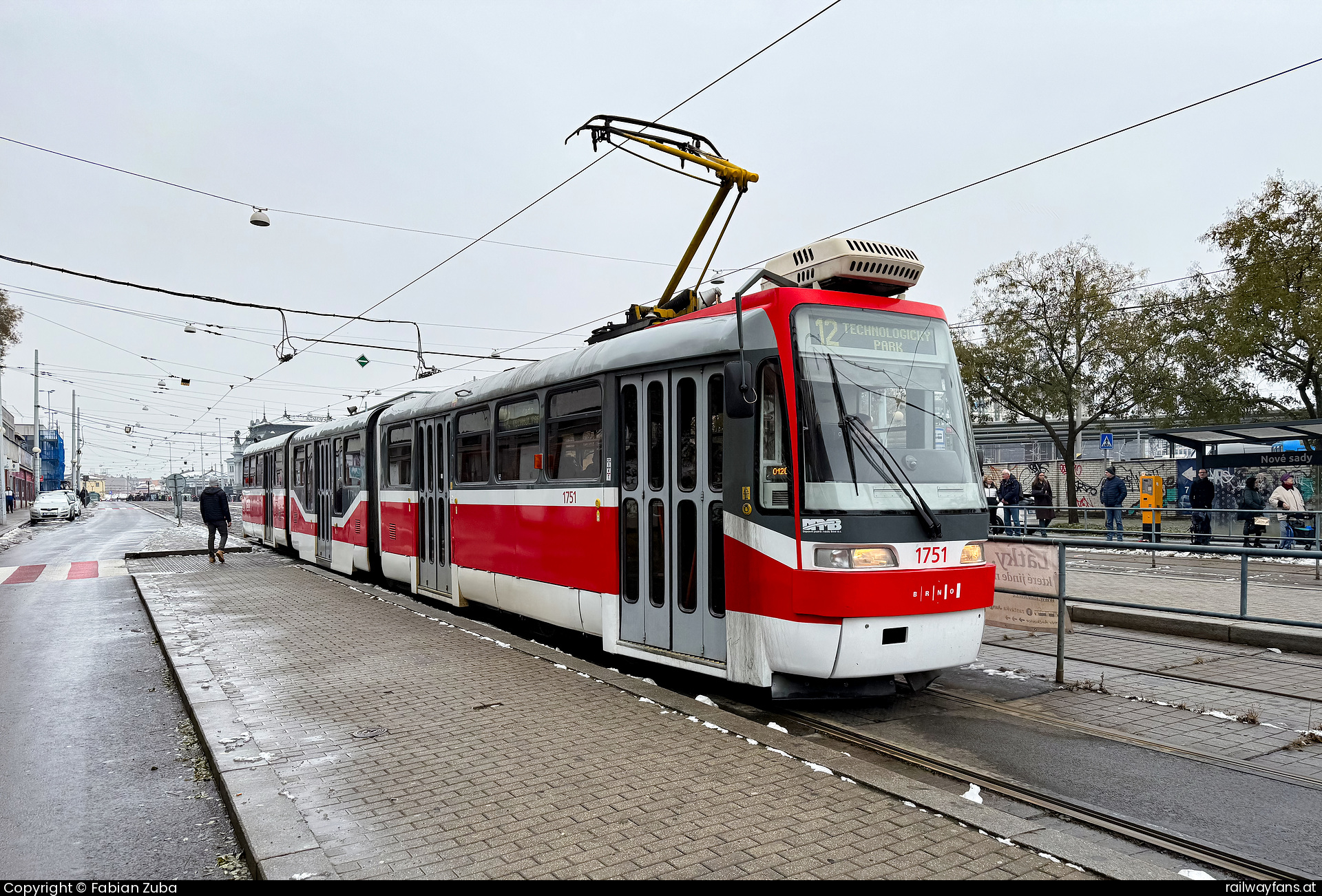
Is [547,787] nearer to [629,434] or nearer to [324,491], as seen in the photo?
[629,434]

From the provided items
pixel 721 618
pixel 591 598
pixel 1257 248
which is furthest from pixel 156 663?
pixel 1257 248

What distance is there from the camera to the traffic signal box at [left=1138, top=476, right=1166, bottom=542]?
19.7 meters

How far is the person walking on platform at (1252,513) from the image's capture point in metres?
17.4

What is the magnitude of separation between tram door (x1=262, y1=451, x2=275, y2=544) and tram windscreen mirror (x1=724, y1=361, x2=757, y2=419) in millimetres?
19883

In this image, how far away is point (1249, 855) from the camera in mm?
4203

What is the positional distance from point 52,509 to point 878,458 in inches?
2263

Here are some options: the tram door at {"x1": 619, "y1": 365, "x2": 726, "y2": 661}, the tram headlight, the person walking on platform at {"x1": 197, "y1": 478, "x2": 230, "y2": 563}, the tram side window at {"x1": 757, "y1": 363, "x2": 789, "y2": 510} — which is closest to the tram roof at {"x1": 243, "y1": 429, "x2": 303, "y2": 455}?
the person walking on platform at {"x1": 197, "y1": 478, "x2": 230, "y2": 563}

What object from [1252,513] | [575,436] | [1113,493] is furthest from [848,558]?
[1113,493]

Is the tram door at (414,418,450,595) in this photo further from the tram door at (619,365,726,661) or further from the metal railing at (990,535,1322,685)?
the metal railing at (990,535,1322,685)

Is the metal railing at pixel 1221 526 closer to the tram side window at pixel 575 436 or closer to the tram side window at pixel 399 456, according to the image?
the tram side window at pixel 575 436

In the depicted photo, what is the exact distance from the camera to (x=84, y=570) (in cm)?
1889

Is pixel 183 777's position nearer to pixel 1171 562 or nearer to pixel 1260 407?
pixel 1171 562

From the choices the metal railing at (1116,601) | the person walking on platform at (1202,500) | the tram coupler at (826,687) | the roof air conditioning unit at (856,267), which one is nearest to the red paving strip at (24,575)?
the tram coupler at (826,687)

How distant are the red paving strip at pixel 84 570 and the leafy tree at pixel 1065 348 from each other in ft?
82.2
